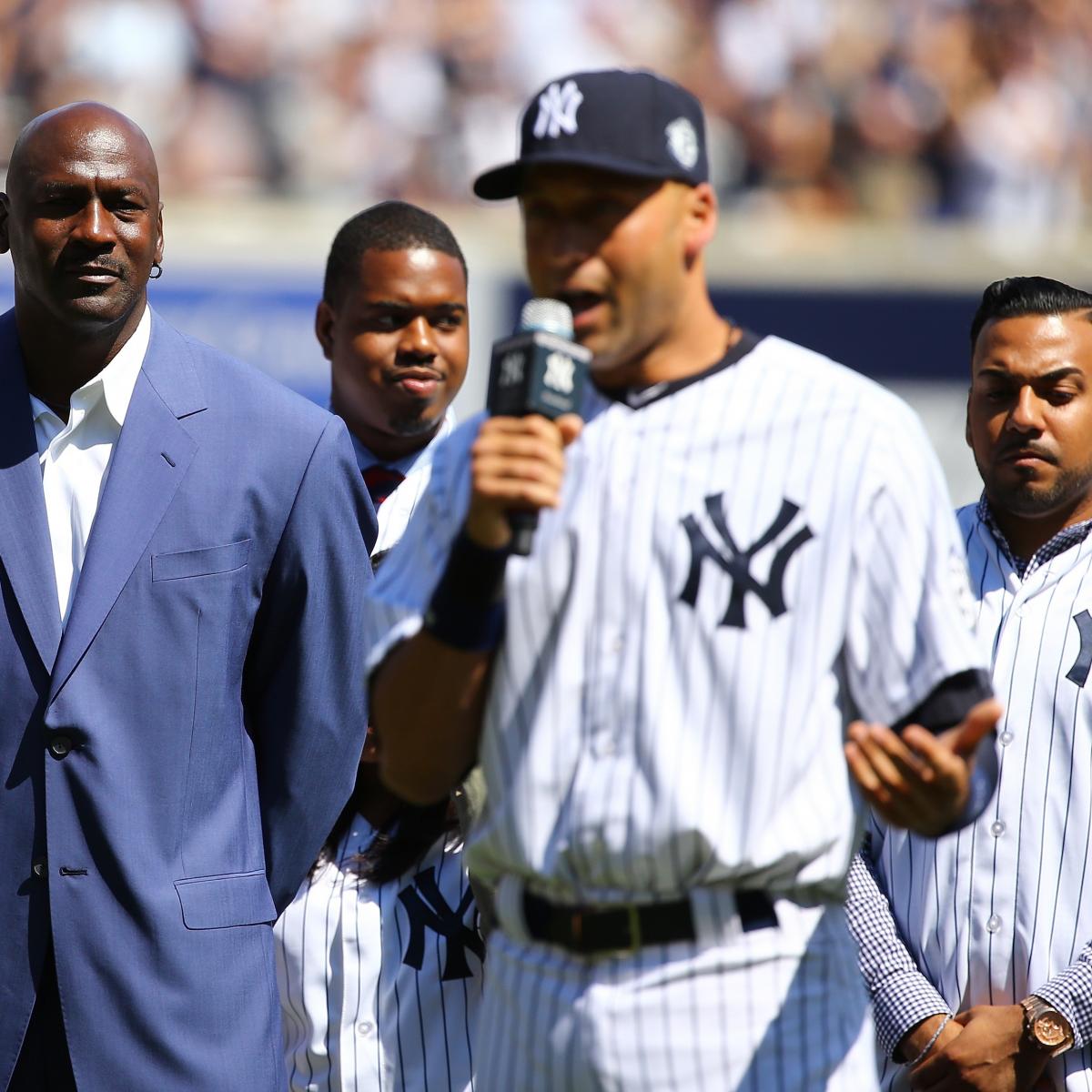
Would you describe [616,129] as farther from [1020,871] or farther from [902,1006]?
[902,1006]

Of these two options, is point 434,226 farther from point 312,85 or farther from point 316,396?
point 312,85

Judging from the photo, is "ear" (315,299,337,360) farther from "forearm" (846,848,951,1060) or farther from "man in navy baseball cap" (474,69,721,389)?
"man in navy baseball cap" (474,69,721,389)

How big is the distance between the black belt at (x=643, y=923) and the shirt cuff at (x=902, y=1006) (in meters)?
1.24

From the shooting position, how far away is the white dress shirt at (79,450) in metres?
3.19

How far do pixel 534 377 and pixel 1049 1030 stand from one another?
73.2 inches

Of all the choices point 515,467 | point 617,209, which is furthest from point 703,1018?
point 617,209

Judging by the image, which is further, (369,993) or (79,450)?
(369,993)

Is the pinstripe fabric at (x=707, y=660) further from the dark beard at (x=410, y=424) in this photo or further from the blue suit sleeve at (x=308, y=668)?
the dark beard at (x=410, y=424)

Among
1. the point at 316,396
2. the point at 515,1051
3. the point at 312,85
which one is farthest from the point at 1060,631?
the point at 312,85

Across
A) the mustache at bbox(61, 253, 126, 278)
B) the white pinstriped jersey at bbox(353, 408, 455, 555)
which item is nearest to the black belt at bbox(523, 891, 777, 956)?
the white pinstriped jersey at bbox(353, 408, 455, 555)

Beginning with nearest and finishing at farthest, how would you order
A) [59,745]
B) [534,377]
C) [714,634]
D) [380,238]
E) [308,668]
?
[534,377] < [714,634] < [59,745] < [308,668] < [380,238]

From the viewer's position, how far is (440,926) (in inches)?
139

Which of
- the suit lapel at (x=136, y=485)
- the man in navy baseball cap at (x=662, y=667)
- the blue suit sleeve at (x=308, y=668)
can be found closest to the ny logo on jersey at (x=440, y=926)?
the blue suit sleeve at (x=308, y=668)

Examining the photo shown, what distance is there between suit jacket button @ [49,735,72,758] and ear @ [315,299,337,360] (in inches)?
66.2
